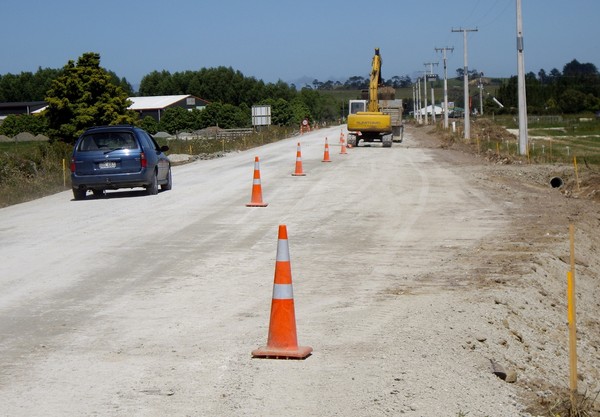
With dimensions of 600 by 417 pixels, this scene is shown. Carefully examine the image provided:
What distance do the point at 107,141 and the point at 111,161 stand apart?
0.67 metres

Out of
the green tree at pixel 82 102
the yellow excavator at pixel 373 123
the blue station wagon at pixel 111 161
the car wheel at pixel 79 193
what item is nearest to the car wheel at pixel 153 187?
the blue station wagon at pixel 111 161

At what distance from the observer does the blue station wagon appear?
889 inches

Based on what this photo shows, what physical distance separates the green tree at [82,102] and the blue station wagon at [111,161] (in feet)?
136

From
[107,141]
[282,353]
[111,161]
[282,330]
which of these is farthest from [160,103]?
[282,353]

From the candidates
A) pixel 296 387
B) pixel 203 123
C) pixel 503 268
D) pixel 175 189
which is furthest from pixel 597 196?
pixel 203 123

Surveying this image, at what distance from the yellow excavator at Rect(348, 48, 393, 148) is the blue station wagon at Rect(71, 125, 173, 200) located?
27948 millimetres

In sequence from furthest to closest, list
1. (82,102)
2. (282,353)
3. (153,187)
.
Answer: (82,102) → (153,187) → (282,353)

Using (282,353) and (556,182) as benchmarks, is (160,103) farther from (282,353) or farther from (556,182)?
(282,353)

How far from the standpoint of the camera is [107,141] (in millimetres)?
23062

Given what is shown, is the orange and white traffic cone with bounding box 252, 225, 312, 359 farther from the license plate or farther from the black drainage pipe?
the black drainage pipe

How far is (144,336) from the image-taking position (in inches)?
338

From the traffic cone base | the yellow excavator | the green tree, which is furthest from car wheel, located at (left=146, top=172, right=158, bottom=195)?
the green tree

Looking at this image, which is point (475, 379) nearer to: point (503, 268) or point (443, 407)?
point (443, 407)

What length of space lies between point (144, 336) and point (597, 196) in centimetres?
1756
